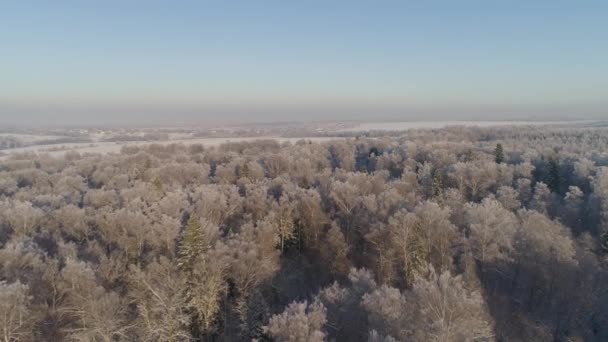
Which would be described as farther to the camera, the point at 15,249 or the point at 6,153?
the point at 6,153

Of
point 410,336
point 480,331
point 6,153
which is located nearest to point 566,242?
point 480,331

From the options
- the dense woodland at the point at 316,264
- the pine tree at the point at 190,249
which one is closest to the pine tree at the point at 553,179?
the dense woodland at the point at 316,264

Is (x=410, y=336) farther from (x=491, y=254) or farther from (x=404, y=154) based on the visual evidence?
(x=404, y=154)

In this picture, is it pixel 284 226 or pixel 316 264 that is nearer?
pixel 316 264

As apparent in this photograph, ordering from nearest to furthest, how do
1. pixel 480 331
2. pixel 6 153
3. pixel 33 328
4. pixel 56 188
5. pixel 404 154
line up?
pixel 480 331 → pixel 33 328 → pixel 56 188 → pixel 404 154 → pixel 6 153

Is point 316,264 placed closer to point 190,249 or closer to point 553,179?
point 190,249

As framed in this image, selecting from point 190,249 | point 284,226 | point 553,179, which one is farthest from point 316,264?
point 553,179

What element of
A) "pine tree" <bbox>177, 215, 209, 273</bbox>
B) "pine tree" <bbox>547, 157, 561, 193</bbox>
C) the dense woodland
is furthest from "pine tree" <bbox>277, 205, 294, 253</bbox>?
"pine tree" <bbox>547, 157, 561, 193</bbox>

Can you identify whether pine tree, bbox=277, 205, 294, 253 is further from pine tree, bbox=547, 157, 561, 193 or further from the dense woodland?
pine tree, bbox=547, 157, 561, 193
